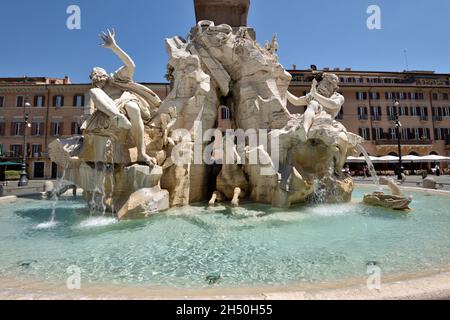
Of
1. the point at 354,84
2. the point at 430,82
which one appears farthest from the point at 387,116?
the point at 430,82

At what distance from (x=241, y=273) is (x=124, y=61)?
5.79 m

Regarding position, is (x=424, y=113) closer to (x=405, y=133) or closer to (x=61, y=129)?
(x=405, y=133)

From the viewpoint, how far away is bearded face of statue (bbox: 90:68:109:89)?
631 centimetres

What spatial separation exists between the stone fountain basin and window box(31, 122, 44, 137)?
107 feet

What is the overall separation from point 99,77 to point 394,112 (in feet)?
123

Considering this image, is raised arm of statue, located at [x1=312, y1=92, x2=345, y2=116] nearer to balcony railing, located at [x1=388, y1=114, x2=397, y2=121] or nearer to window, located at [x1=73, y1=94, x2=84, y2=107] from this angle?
balcony railing, located at [x1=388, y1=114, x2=397, y2=121]

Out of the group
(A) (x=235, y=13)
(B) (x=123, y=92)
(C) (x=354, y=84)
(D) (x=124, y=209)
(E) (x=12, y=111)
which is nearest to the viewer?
(D) (x=124, y=209)

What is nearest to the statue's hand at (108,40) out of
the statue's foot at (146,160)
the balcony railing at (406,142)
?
the statue's foot at (146,160)

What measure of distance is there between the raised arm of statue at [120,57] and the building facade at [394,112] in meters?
29.2

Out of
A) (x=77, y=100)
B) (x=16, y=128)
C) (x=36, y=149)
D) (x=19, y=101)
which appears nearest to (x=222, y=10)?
(x=77, y=100)

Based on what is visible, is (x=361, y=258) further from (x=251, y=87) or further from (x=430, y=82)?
(x=430, y=82)

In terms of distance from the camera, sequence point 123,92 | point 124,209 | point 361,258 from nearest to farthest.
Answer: point 361,258
point 124,209
point 123,92

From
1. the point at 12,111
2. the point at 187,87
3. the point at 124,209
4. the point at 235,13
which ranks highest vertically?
the point at 12,111

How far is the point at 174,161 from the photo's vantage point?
21.6 ft
